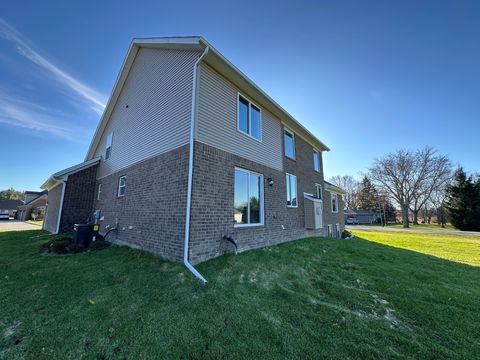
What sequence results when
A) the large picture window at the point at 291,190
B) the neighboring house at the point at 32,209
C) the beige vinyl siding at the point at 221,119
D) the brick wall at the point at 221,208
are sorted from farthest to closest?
the neighboring house at the point at 32,209
the large picture window at the point at 291,190
the beige vinyl siding at the point at 221,119
the brick wall at the point at 221,208

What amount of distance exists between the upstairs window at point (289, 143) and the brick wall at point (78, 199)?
1144 cm

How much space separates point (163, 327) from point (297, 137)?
10.7 m

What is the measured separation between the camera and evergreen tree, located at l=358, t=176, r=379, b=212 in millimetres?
52153

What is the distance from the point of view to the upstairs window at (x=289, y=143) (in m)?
10.1

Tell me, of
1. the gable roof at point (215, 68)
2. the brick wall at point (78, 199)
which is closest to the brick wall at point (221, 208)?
the gable roof at point (215, 68)

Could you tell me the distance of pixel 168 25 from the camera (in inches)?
331

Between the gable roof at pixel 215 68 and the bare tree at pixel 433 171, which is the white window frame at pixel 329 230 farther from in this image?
the bare tree at pixel 433 171

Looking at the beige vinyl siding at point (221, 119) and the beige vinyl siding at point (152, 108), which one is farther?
the beige vinyl siding at point (152, 108)

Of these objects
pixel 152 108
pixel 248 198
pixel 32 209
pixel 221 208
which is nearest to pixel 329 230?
pixel 248 198

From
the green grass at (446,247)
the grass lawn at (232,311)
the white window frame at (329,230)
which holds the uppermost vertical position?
the white window frame at (329,230)

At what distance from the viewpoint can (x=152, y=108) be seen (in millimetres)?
7840

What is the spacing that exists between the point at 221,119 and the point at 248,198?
2.83 m

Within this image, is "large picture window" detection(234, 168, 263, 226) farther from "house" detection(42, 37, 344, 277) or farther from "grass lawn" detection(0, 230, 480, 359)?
"grass lawn" detection(0, 230, 480, 359)

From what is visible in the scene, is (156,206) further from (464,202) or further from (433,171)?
(433,171)
